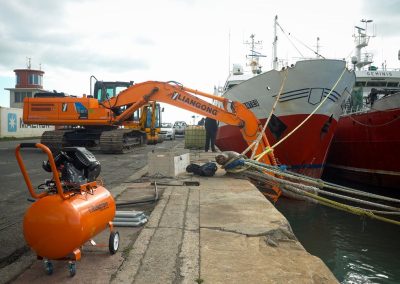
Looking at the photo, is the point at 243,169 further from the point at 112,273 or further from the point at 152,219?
the point at 112,273

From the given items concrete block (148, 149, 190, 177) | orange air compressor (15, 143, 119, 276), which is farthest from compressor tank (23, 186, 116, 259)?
concrete block (148, 149, 190, 177)

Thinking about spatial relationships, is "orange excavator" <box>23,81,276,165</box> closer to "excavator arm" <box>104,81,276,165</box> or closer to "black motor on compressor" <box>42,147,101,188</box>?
"excavator arm" <box>104,81,276,165</box>

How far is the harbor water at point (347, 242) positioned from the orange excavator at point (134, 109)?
68.4 inches

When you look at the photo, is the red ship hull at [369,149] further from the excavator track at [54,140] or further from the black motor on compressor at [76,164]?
the excavator track at [54,140]

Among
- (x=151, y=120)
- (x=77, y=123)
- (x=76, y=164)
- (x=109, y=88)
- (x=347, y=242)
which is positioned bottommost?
(x=347, y=242)

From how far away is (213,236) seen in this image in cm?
429

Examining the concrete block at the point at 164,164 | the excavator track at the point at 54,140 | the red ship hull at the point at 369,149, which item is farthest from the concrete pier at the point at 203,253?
the excavator track at the point at 54,140

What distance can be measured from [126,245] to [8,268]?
1.09 metres

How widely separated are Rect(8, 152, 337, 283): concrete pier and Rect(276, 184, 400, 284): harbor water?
1.68 metres

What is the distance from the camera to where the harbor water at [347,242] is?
5.87 m

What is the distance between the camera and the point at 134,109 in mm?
11148

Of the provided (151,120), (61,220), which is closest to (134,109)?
(61,220)

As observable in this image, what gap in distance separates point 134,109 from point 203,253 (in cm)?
790

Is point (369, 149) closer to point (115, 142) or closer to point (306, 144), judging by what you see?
point (306, 144)
